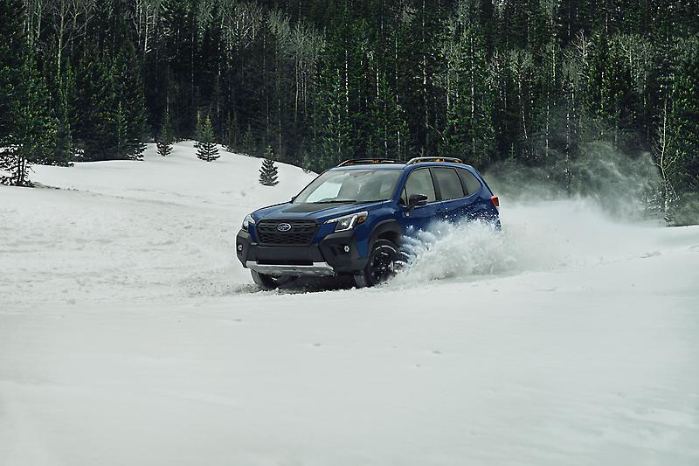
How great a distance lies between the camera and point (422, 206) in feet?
34.3

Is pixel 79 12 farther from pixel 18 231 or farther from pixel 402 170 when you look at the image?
pixel 402 170

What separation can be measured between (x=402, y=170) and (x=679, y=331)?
225 inches

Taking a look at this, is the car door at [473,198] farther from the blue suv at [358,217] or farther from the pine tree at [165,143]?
the pine tree at [165,143]

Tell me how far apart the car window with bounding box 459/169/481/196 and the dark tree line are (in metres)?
19.5

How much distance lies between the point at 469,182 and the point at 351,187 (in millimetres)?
1825

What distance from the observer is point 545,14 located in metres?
104

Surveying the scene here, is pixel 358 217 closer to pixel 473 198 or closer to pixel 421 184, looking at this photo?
pixel 421 184

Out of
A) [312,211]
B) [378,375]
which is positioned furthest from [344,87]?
[378,375]

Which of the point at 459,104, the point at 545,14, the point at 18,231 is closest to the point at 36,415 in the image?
the point at 18,231

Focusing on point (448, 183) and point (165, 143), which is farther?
point (165, 143)

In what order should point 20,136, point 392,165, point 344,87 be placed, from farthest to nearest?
1. point 344,87
2. point 20,136
3. point 392,165

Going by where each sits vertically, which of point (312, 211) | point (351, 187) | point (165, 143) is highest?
point (165, 143)

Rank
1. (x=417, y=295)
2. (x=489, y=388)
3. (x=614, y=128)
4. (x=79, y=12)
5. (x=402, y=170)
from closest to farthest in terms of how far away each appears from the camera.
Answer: (x=489, y=388) → (x=417, y=295) → (x=402, y=170) → (x=614, y=128) → (x=79, y=12)

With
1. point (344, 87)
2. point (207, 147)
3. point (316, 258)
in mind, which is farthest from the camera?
point (344, 87)
